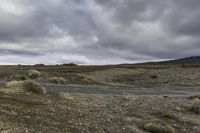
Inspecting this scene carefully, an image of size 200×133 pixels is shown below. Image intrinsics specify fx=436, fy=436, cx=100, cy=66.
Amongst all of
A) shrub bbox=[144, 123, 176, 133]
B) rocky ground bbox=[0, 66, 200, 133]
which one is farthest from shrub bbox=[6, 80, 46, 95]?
shrub bbox=[144, 123, 176, 133]

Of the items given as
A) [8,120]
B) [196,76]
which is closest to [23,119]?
[8,120]

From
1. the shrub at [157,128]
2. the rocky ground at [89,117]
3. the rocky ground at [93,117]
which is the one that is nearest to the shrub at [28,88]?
the rocky ground at [93,117]

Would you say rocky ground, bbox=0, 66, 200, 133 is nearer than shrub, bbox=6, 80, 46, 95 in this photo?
Yes

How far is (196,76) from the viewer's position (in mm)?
68188

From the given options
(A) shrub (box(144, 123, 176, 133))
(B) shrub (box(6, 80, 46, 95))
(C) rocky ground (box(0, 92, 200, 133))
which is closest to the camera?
(C) rocky ground (box(0, 92, 200, 133))

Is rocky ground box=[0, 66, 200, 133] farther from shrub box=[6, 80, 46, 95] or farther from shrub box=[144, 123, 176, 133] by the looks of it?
shrub box=[6, 80, 46, 95]

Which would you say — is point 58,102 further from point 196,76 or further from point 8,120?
point 196,76

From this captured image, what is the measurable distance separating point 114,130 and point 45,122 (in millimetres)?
2839

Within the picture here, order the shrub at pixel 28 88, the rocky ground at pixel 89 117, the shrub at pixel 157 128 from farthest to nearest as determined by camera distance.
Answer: the shrub at pixel 28 88 < the shrub at pixel 157 128 < the rocky ground at pixel 89 117

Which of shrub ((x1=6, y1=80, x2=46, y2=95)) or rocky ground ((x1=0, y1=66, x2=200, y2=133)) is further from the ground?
shrub ((x1=6, y1=80, x2=46, y2=95))

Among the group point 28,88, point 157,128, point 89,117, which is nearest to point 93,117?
point 89,117

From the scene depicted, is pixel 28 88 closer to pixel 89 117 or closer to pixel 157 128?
pixel 89 117

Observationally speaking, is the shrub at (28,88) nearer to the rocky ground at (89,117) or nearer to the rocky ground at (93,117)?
the rocky ground at (93,117)

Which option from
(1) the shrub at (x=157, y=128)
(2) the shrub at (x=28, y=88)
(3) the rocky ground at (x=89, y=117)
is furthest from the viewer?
(2) the shrub at (x=28, y=88)
